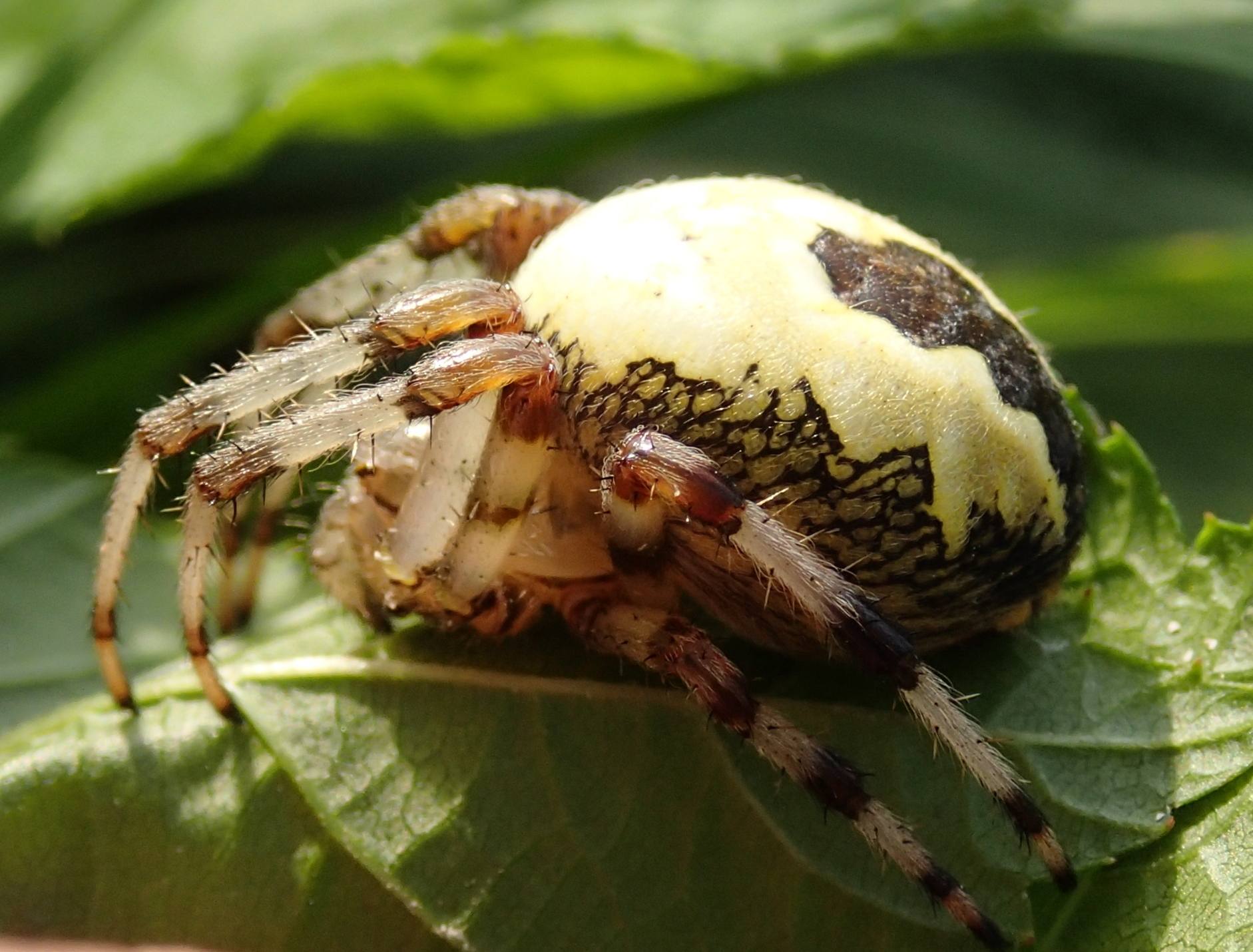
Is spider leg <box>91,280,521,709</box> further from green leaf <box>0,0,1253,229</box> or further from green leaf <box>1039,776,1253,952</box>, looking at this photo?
green leaf <box>1039,776,1253,952</box>

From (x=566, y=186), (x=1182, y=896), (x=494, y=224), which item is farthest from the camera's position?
(x=566, y=186)

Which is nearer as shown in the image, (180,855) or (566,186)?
(180,855)

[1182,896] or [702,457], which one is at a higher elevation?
[702,457]

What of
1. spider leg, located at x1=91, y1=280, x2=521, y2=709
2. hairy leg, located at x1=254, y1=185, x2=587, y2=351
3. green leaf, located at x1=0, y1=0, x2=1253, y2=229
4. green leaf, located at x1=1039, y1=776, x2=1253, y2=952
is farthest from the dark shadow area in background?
green leaf, located at x1=1039, y1=776, x2=1253, y2=952

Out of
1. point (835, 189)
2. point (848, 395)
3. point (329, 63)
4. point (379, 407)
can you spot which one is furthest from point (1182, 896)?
point (835, 189)

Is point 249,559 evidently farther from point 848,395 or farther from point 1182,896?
point 1182,896

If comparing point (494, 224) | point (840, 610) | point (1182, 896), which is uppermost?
point (494, 224)

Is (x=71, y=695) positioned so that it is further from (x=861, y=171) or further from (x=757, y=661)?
(x=861, y=171)

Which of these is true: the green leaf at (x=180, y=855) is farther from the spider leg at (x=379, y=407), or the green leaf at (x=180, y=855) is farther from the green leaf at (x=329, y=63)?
the green leaf at (x=329, y=63)
